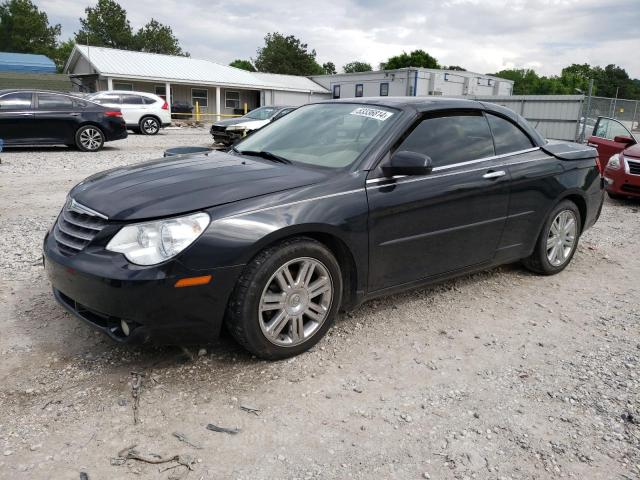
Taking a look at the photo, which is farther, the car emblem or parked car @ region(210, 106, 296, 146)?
parked car @ region(210, 106, 296, 146)

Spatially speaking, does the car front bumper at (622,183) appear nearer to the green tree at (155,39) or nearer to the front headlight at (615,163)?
the front headlight at (615,163)

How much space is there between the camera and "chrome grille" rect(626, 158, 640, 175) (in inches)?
347

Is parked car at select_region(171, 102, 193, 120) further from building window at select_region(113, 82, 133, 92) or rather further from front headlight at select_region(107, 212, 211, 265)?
front headlight at select_region(107, 212, 211, 265)

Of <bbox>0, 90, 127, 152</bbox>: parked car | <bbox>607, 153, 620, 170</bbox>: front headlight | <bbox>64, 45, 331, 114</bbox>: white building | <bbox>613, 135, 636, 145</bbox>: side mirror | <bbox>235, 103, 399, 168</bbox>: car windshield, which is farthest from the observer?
<bbox>64, 45, 331, 114</bbox>: white building

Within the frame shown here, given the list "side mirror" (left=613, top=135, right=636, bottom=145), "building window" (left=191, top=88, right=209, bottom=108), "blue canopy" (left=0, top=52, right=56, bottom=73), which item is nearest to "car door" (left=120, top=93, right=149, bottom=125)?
"side mirror" (left=613, top=135, right=636, bottom=145)

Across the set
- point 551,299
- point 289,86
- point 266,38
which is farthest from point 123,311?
point 266,38

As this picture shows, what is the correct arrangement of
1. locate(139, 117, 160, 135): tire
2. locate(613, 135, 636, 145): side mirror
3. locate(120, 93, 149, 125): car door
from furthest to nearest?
locate(139, 117, 160, 135): tire < locate(120, 93, 149, 125): car door < locate(613, 135, 636, 145): side mirror

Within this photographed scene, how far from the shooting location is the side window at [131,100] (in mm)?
19391

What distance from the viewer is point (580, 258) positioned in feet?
18.4

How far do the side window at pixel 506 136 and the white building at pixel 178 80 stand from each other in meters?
31.0

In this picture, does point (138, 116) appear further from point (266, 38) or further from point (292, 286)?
point (266, 38)

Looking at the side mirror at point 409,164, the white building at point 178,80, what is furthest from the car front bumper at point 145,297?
the white building at point 178,80

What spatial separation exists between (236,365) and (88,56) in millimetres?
34571

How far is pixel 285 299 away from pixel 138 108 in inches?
732
